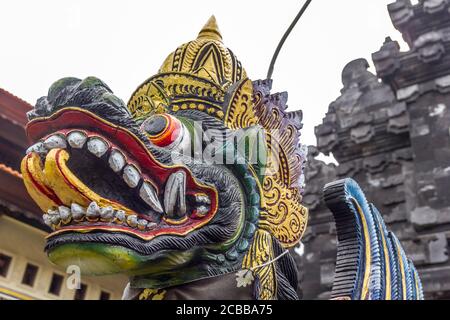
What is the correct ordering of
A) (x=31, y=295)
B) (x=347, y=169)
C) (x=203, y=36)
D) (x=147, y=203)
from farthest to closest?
(x=347, y=169) < (x=31, y=295) < (x=203, y=36) < (x=147, y=203)

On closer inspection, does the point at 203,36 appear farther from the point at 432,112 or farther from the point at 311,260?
the point at 311,260

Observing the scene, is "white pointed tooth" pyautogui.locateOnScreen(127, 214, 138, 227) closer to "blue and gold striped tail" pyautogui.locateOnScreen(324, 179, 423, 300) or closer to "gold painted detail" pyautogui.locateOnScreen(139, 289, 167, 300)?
"gold painted detail" pyautogui.locateOnScreen(139, 289, 167, 300)

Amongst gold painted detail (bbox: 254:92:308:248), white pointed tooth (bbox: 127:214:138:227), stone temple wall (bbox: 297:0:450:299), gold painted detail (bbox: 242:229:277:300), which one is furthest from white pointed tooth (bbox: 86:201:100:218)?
stone temple wall (bbox: 297:0:450:299)

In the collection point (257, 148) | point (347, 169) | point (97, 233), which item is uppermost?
point (347, 169)

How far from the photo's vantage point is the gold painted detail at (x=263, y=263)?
2.03 meters

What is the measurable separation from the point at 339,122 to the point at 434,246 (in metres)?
2.84

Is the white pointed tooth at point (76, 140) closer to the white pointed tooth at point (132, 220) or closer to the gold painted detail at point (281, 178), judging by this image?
the white pointed tooth at point (132, 220)

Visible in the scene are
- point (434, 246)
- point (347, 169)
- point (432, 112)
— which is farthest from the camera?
point (347, 169)

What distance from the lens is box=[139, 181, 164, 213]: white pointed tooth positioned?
1.83 metres

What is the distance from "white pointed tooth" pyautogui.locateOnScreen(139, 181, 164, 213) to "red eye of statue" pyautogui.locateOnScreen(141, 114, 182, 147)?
9.7 inches

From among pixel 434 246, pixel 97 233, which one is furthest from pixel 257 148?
pixel 434 246

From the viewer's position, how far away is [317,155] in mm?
9664

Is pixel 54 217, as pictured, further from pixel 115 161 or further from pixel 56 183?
pixel 115 161
